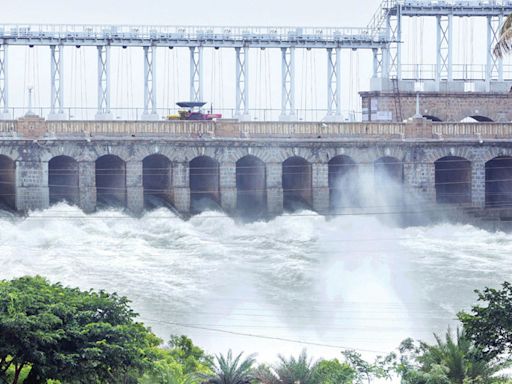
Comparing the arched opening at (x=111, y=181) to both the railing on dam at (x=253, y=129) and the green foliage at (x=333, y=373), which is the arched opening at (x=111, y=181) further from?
the green foliage at (x=333, y=373)

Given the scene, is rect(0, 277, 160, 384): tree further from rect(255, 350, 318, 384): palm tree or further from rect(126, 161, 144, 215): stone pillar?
rect(126, 161, 144, 215): stone pillar

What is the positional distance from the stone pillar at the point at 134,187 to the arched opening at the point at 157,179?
144 cm

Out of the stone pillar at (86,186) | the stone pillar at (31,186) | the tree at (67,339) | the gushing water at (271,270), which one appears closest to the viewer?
the tree at (67,339)

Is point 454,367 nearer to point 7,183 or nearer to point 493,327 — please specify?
point 493,327

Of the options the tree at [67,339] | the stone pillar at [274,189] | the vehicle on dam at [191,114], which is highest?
the vehicle on dam at [191,114]

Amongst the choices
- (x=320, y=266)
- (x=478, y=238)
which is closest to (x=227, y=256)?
(x=320, y=266)

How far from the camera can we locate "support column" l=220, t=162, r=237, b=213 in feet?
314

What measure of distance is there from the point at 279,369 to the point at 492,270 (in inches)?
1282

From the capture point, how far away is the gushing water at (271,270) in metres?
71.4

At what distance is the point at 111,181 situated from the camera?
319 ft

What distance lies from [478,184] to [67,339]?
52.1 metres

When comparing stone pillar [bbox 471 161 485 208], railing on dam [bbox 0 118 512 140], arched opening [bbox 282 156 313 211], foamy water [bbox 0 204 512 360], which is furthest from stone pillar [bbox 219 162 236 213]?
stone pillar [bbox 471 161 485 208]

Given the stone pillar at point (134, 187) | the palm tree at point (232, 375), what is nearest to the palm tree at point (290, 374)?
the palm tree at point (232, 375)

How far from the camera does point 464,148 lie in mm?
98938
